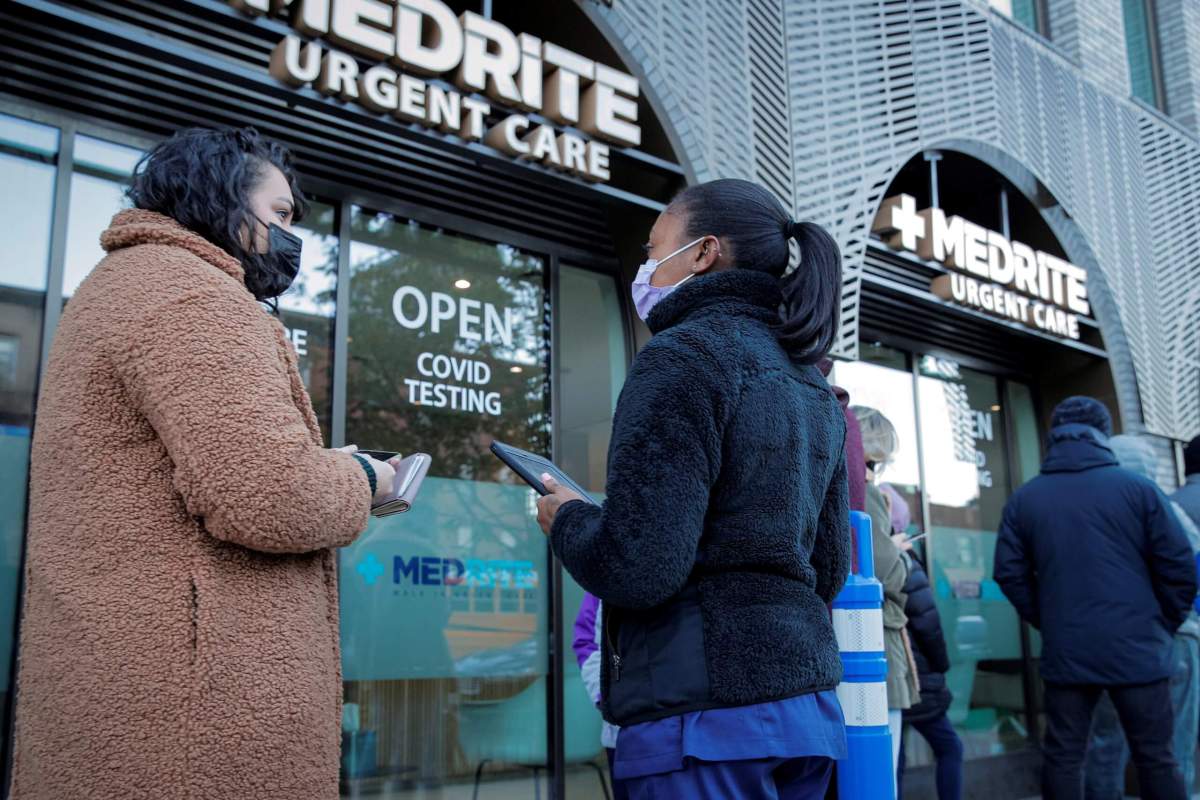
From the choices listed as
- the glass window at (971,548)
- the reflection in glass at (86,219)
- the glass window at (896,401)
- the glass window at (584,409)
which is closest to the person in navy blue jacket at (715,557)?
the reflection in glass at (86,219)

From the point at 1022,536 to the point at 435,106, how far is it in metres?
3.23

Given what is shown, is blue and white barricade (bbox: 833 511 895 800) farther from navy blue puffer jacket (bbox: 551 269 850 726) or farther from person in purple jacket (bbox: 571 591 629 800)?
person in purple jacket (bbox: 571 591 629 800)

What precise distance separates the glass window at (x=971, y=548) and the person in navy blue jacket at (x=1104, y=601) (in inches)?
126

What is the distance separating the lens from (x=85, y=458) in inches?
64.7

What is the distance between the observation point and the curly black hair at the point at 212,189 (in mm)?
1851

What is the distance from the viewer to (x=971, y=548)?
823 cm

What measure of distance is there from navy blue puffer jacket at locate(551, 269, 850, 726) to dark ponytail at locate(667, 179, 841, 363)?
0.10 meters

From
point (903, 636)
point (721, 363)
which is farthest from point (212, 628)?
point (903, 636)

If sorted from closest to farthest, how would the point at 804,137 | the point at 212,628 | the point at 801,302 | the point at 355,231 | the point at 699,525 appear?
the point at 212,628 → the point at 699,525 → the point at 801,302 → the point at 355,231 → the point at 804,137

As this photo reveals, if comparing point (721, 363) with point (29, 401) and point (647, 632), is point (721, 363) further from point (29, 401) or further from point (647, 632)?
point (29, 401)

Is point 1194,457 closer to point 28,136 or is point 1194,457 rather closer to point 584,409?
point 584,409

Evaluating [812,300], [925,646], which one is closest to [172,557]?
[812,300]

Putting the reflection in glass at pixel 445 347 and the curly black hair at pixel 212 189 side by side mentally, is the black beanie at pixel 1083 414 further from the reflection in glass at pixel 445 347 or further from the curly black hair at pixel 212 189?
the curly black hair at pixel 212 189

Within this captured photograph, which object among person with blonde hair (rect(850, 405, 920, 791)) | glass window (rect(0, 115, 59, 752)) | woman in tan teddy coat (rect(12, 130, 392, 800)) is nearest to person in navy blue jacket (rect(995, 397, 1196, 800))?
person with blonde hair (rect(850, 405, 920, 791))
